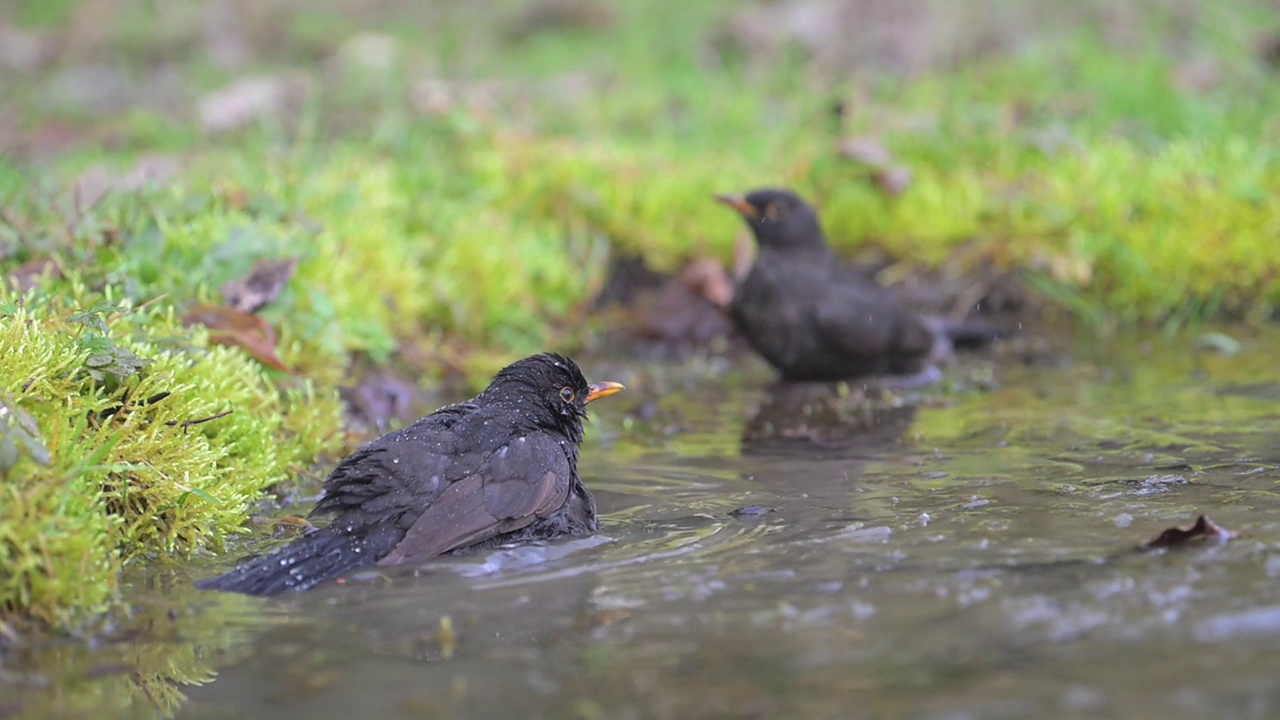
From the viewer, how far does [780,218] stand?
7410mm

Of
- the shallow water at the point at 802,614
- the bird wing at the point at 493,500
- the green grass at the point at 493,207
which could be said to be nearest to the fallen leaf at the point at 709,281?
the green grass at the point at 493,207

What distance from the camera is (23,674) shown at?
3025mm

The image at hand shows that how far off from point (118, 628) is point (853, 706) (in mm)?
1808

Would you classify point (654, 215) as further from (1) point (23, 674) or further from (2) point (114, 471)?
(1) point (23, 674)

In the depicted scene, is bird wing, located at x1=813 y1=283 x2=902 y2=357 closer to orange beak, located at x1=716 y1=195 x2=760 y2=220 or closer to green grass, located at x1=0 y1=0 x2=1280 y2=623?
orange beak, located at x1=716 y1=195 x2=760 y2=220

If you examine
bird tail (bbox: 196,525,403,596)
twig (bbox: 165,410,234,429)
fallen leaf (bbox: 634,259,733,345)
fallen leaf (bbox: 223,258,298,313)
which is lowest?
fallen leaf (bbox: 634,259,733,345)

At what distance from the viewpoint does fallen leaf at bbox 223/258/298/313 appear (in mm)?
5668

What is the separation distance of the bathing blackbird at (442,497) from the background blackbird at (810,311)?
2.51 m

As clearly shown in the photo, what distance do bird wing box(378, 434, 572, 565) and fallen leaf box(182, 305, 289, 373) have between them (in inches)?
51.9

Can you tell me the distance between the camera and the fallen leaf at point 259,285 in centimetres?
567

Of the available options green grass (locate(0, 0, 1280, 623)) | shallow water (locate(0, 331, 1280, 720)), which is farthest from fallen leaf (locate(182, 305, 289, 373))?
shallow water (locate(0, 331, 1280, 720))

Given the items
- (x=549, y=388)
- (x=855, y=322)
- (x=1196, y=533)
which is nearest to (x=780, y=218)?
(x=855, y=322)

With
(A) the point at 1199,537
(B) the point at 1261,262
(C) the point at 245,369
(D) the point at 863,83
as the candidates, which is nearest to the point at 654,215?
(D) the point at 863,83

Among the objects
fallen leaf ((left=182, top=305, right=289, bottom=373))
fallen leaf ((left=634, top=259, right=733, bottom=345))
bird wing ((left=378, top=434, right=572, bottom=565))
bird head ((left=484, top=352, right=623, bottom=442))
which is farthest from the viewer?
fallen leaf ((left=634, top=259, right=733, bottom=345))
